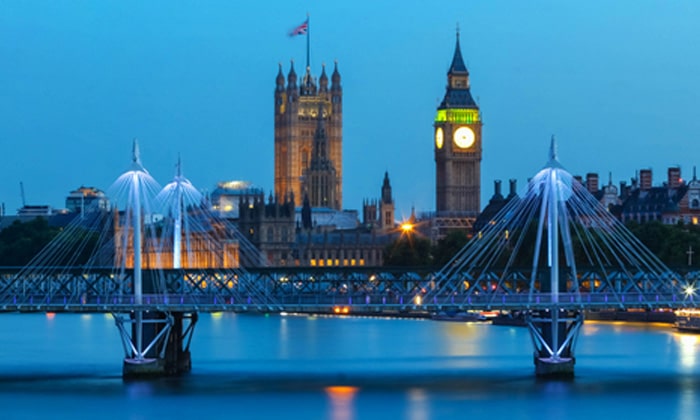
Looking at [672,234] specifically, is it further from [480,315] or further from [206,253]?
[206,253]

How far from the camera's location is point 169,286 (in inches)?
3209

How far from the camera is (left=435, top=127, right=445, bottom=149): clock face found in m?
184

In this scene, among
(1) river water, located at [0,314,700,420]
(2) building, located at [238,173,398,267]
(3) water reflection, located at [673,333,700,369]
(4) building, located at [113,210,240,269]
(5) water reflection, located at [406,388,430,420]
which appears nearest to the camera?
(5) water reflection, located at [406,388,430,420]

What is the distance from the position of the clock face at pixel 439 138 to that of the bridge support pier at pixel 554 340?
360 feet

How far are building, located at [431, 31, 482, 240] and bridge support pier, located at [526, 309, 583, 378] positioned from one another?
4292 inches

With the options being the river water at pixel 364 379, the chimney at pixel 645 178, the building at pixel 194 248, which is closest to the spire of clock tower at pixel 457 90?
the building at pixel 194 248

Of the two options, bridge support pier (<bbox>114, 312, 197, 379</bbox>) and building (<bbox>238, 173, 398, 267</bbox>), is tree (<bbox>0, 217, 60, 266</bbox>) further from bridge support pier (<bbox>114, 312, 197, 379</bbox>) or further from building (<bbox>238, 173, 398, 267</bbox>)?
bridge support pier (<bbox>114, 312, 197, 379</bbox>)

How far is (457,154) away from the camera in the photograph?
184875mm

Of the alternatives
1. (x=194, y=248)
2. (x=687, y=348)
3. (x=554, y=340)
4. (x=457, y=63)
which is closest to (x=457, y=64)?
(x=457, y=63)

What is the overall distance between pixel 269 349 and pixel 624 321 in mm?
27994

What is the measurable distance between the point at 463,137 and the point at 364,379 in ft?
361

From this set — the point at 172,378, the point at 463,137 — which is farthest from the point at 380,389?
the point at 463,137

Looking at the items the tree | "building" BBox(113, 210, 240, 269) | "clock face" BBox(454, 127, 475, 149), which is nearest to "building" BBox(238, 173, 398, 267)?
"clock face" BBox(454, 127, 475, 149)

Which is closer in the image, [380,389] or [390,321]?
[380,389]
